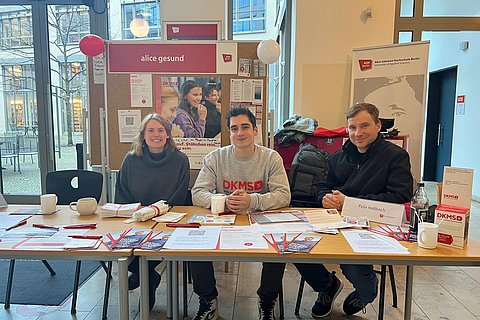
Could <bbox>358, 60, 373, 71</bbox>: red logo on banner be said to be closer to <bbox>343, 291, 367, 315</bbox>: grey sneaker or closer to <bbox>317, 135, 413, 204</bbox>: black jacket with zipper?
<bbox>317, 135, 413, 204</bbox>: black jacket with zipper

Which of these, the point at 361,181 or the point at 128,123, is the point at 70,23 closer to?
→ the point at 128,123

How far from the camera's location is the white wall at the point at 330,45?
13.1 feet

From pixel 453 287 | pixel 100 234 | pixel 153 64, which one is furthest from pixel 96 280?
pixel 453 287

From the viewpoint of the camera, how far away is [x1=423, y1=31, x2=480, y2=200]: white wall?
210 inches

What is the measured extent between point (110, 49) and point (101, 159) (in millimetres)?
894

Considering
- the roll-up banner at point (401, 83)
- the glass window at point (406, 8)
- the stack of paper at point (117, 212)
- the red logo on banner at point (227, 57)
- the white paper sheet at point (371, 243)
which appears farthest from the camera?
the glass window at point (406, 8)

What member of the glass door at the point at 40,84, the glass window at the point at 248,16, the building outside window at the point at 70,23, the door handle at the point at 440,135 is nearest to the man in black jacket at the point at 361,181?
the glass window at the point at 248,16

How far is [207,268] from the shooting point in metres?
2.02

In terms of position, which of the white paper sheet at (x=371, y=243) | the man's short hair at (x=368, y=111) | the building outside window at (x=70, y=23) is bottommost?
the white paper sheet at (x=371, y=243)

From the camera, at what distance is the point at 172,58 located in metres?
2.94

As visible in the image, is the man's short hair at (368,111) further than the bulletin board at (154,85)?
No

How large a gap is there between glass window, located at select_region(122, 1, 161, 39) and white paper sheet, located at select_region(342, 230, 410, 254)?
11.7 feet

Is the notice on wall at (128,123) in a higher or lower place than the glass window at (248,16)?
lower

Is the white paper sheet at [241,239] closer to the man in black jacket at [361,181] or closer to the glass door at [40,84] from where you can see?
the man in black jacket at [361,181]
